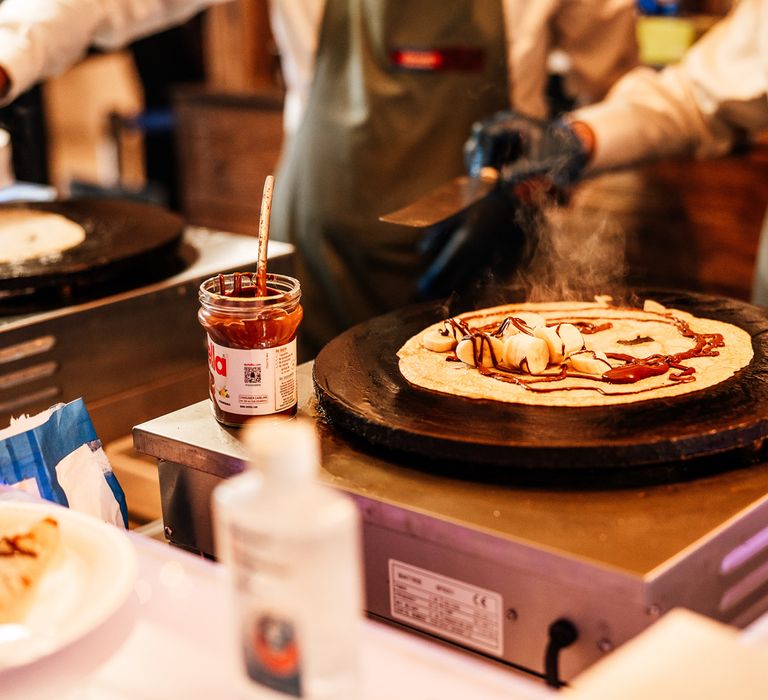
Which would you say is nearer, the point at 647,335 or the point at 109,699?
the point at 109,699

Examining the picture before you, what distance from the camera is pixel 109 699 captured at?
83 centimetres

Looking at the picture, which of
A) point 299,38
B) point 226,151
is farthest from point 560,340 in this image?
point 226,151

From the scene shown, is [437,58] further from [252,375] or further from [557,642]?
[557,642]

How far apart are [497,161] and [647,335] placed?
2.70 ft

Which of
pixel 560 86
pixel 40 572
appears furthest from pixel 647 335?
pixel 560 86

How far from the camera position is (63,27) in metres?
2.45

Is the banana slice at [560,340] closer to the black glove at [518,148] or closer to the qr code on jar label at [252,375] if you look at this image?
the qr code on jar label at [252,375]

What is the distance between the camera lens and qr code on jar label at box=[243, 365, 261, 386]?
1.24 meters

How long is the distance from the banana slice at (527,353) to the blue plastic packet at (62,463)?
20.1 inches

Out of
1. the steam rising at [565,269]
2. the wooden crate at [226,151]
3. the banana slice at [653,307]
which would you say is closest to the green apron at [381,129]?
the steam rising at [565,269]

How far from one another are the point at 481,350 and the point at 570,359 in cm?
11

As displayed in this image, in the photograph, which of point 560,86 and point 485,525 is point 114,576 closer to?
point 485,525

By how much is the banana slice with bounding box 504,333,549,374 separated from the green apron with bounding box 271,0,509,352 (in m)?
1.22

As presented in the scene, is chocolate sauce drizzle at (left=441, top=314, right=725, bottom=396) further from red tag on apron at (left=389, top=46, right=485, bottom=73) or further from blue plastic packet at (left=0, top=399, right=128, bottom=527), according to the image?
red tag on apron at (left=389, top=46, right=485, bottom=73)
